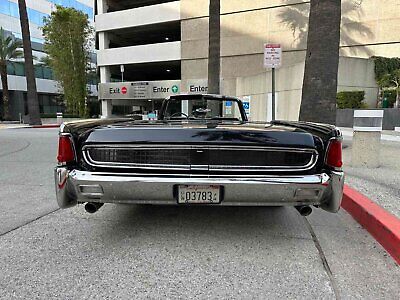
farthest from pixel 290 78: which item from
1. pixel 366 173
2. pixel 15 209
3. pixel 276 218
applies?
pixel 15 209

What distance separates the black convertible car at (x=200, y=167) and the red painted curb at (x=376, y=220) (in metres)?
0.66

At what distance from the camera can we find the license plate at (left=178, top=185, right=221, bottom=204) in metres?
2.79

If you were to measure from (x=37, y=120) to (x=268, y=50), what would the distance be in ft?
69.2

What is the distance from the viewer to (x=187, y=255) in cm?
289

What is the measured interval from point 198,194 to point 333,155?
4.37 feet

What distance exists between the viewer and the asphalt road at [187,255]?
2375 millimetres

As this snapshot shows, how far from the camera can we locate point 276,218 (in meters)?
3.86

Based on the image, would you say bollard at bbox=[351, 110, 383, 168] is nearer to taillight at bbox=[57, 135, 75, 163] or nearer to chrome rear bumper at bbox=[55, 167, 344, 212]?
chrome rear bumper at bbox=[55, 167, 344, 212]

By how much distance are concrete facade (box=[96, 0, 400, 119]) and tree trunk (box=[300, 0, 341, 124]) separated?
8692 millimetres

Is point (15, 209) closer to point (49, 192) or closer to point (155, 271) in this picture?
point (49, 192)

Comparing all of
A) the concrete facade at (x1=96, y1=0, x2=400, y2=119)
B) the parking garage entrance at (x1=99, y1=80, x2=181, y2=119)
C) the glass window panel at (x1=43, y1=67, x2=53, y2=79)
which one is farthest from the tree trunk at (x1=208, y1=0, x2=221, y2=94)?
the glass window panel at (x1=43, y1=67, x2=53, y2=79)

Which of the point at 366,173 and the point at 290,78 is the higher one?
the point at 290,78

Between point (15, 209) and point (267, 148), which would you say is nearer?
point (267, 148)

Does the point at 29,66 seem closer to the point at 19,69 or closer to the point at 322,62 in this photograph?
the point at 19,69
